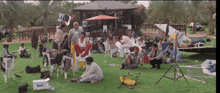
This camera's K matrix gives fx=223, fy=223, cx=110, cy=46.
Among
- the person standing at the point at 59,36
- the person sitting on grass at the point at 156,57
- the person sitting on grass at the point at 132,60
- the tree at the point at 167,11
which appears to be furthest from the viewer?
the tree at the point at 167,11

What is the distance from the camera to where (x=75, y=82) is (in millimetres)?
7367

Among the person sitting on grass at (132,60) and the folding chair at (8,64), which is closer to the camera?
the folding chair at (8,64)

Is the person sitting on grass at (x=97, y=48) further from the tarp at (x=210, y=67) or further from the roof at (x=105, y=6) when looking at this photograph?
the roof at (x=105, y=6)

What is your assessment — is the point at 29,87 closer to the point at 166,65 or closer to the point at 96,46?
the point at 166,65

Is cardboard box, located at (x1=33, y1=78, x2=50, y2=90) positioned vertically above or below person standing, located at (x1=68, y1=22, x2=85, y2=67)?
below

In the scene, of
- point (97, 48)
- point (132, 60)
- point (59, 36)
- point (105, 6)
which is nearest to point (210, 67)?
point (132, 60)

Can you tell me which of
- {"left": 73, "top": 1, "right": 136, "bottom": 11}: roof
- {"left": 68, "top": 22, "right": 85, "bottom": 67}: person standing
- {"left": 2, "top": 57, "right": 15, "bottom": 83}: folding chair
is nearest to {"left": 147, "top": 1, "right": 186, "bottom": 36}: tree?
{"left": 73, "top": 1, "right": 136, "bottom": 11}: roof

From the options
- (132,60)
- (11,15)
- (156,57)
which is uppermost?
(11,15)

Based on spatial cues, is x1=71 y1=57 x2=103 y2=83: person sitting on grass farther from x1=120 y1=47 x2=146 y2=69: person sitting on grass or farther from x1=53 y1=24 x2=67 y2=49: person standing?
x1=120 y1=47 x2=146 y2=69: person sitting on grass

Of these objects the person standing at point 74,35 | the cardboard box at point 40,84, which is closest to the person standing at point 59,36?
the person standing at point 74,35

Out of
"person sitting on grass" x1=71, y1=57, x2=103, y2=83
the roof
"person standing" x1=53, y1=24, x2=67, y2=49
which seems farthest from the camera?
the roof

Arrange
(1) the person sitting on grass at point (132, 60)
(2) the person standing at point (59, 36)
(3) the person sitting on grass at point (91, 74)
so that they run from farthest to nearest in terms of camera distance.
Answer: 1. (1) the person sitting on grass at point (132, 60)
2. (2) the person standing at point (59, 36)
3. (3) the person sitting on grass at point (91, 74)

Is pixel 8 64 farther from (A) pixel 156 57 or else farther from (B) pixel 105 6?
(B) pixel 105 6

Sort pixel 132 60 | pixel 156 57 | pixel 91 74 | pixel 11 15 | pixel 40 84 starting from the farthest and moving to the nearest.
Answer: pixel 11 15 < pixel 132 60 < pixel 156 57 < pixel 91 74 < pixel 40 84
